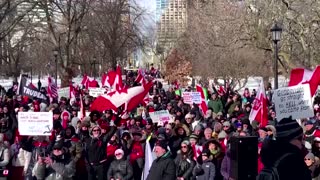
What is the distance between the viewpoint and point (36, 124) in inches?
470

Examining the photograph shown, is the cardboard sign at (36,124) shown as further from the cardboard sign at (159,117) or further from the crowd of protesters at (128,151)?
the cardboard sign at (159,117)

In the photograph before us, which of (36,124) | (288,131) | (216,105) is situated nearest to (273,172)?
(288,131)

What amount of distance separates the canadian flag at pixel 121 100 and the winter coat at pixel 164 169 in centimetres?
670

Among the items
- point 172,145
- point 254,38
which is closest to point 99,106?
point 172,145

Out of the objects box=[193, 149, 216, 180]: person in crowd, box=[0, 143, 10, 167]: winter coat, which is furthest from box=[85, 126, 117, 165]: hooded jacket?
box=[193, 149, 216, 180]: person in crowd

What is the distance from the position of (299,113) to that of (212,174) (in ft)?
6.69

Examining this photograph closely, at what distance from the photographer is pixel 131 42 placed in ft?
167

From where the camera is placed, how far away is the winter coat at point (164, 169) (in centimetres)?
901

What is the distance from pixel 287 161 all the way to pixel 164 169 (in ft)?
12.8

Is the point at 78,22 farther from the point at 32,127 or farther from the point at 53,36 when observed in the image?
the point at 32,127

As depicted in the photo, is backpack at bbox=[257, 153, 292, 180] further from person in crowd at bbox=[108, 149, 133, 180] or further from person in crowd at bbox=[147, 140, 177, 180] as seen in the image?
person in crowd at bbox=[108, 149, 133, 180]

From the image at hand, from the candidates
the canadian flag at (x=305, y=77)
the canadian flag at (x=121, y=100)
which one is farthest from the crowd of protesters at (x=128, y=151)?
the canadian flag at (x=305, y=77)

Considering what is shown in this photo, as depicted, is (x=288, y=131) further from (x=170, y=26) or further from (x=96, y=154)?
(x=170, y=26)

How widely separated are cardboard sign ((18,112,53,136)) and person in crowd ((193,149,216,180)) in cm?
312
